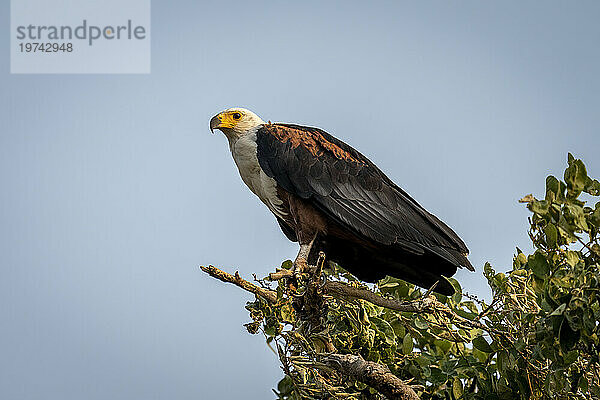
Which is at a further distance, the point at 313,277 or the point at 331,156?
the point at 331,156

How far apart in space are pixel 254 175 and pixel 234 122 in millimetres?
386

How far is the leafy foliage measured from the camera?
288 centimetres

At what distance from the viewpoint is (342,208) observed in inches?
160

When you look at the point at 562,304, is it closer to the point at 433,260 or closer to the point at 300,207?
the point at 433,260

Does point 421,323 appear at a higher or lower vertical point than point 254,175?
lower

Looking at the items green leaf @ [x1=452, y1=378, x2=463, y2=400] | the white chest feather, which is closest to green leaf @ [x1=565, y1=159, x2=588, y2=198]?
green leaf @ [x1=452, y1=378, x2=463, y2=400]

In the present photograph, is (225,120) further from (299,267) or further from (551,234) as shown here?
(551,234)

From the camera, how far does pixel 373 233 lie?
4000mm

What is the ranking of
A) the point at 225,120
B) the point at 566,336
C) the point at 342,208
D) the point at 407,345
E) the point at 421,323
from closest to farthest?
the point at 566,336
the point at 421,323
the point at 407,345
the point at 342,208
the point at 225,120

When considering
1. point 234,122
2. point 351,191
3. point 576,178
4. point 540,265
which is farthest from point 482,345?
point 234,122

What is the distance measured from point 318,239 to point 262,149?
2.03ft

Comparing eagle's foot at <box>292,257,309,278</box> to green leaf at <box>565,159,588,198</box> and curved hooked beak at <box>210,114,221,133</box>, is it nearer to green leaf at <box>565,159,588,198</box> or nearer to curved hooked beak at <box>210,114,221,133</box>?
curved hooked beak at <box>210,114,221,133</box>

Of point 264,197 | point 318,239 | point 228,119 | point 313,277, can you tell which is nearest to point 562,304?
point 313,277

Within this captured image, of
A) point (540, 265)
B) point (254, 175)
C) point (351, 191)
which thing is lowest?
point (540, 265)
